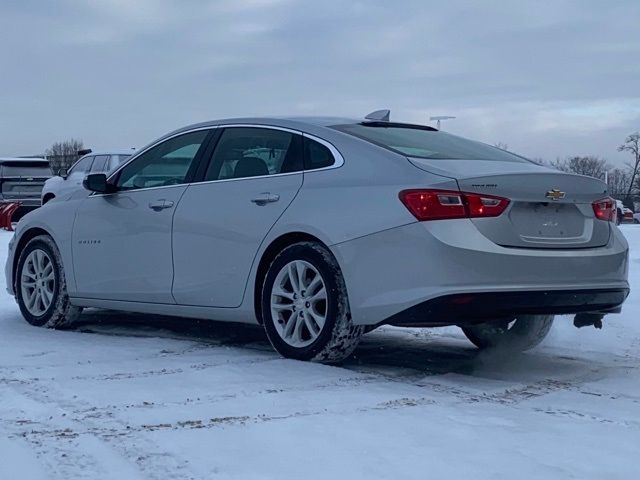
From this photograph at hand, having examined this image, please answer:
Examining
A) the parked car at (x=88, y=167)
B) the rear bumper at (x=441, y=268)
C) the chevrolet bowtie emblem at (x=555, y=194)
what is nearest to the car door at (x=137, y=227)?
the rear bumper at (x=441, y=268)

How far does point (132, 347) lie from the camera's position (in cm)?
602

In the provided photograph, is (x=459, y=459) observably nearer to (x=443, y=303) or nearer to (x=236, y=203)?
(x=443, y=303)

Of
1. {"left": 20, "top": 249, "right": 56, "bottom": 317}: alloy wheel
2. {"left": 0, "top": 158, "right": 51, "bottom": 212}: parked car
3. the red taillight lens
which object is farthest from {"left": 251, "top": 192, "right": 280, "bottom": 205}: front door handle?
{"left": 0, "top": 158, "right": 51, "bottom": 212}: parked car

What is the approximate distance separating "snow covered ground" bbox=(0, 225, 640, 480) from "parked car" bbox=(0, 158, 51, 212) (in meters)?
17.9

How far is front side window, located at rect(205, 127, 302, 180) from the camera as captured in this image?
568cm

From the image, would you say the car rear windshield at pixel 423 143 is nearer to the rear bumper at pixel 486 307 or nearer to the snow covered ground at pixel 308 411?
the rear bumper at pixel 486 307

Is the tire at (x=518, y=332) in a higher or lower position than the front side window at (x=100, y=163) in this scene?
lower

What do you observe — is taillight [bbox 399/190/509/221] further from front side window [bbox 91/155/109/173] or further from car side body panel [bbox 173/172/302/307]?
front side window [bbox 91/155/109/173]

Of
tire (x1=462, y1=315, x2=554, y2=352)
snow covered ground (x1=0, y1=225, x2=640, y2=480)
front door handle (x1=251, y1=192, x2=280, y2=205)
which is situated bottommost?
snow covered ground (x1=0, y1=225, x2=640, y2=480)

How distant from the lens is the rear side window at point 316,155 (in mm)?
5445

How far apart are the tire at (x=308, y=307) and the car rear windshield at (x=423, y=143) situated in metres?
0.74

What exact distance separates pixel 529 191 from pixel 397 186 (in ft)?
2.26

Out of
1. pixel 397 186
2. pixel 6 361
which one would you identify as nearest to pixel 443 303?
pixel 397 186

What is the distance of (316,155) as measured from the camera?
553cm
